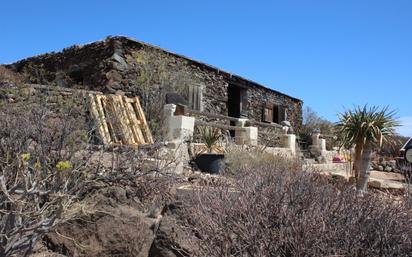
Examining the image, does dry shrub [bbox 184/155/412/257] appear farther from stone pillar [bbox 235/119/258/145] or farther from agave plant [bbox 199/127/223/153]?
stone pillar [bbox 235/119/258/145]

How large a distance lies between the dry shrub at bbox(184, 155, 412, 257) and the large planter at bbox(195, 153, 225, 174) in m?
5.81

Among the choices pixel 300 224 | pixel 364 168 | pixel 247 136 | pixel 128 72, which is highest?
pixel 128 72

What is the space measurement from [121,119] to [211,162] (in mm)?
2196

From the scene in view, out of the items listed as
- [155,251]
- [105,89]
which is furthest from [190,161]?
[155,251]

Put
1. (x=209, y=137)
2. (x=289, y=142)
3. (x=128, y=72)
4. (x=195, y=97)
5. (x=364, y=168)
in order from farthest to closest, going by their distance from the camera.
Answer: (x=195, y=97) → (x=289, y=142) → (x=128, y=72) → (x=209, y=137) → (x=364, y=168)

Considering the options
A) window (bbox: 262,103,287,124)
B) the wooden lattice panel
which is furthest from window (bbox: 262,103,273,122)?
the wooden lattice panel

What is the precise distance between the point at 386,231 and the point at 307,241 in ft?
2.13

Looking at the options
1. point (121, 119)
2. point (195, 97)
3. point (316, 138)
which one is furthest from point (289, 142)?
point (121, 119)

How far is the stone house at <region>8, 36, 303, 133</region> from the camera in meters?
12.8

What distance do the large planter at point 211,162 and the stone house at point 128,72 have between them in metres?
3.68

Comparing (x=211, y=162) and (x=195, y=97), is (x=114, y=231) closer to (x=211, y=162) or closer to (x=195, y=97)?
(x=211, y=162)

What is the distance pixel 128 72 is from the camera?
13.1m

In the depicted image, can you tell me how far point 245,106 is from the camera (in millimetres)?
18688

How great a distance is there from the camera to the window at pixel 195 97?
14954 millimetres
